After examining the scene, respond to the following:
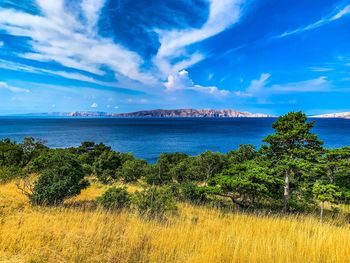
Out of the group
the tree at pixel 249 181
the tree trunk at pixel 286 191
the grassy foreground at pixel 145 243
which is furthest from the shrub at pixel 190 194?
the grassy foreground at pixel 145 243

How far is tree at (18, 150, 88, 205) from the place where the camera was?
792 cm

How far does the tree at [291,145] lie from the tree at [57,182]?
312 inches

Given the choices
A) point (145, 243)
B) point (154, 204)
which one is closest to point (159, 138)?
point (154, 204)

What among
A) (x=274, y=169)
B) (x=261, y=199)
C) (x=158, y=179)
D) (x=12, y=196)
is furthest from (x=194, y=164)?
(x=12, y=196)

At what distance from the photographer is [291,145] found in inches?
404

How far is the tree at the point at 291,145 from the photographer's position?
9.69 m

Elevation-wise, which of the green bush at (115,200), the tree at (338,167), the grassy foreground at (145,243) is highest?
the tree at (338,167)

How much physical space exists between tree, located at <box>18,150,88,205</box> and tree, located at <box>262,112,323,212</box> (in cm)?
793

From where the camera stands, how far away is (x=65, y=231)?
521 centimetres

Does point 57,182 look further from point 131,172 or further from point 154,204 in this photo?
point 131,172

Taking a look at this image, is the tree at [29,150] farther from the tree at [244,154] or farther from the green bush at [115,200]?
the tree at [244,154]

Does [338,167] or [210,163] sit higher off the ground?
[338,167]

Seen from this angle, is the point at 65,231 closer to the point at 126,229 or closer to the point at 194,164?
the point at 126,229

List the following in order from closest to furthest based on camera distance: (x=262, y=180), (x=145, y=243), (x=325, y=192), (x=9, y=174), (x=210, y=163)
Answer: (x=145, y=243), (x=325, y=192), (x=262, y=180), (x=9, y=174), (x=210, y=163)
